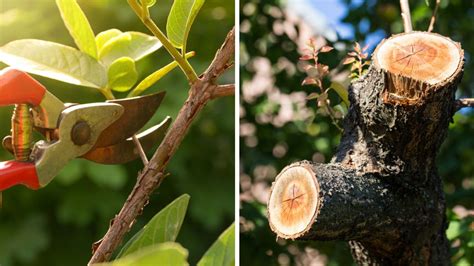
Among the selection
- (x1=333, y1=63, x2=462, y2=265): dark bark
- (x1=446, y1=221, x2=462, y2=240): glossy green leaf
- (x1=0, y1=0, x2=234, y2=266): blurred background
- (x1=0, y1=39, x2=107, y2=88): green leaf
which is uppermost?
(x1=0, y1=39, x2=107, y2=88): green leaf

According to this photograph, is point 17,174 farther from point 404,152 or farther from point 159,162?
point 404,152

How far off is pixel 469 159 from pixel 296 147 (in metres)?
0.45

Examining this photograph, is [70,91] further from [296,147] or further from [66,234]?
[296,147]

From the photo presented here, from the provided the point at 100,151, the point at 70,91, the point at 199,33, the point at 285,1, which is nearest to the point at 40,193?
the point at 70,91

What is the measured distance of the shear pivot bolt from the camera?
1.98 ft

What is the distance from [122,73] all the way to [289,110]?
2.89ft

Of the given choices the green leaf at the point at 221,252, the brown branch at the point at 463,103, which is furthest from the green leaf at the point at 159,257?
the brown branch at the point at 463,103

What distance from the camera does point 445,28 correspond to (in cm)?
163

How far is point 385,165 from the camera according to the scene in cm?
74

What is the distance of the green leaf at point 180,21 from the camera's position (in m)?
0.57

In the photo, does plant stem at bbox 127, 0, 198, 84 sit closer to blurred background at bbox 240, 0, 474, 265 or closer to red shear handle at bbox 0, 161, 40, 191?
red shear handle at bbox 0, 161, 40, 191

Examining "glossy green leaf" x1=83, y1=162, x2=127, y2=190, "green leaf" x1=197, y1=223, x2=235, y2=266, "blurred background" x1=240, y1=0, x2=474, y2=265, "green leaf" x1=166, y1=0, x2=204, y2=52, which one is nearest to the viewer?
"green leaf" x1=197, y1=223, x2=235, y2=266

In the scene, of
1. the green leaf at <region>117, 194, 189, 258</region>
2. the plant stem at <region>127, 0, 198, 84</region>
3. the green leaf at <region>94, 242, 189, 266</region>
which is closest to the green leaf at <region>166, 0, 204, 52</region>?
the plant stem at <region>127, 0, 198, 84</region>

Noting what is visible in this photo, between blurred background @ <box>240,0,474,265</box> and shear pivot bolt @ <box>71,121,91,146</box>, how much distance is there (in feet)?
2.44
